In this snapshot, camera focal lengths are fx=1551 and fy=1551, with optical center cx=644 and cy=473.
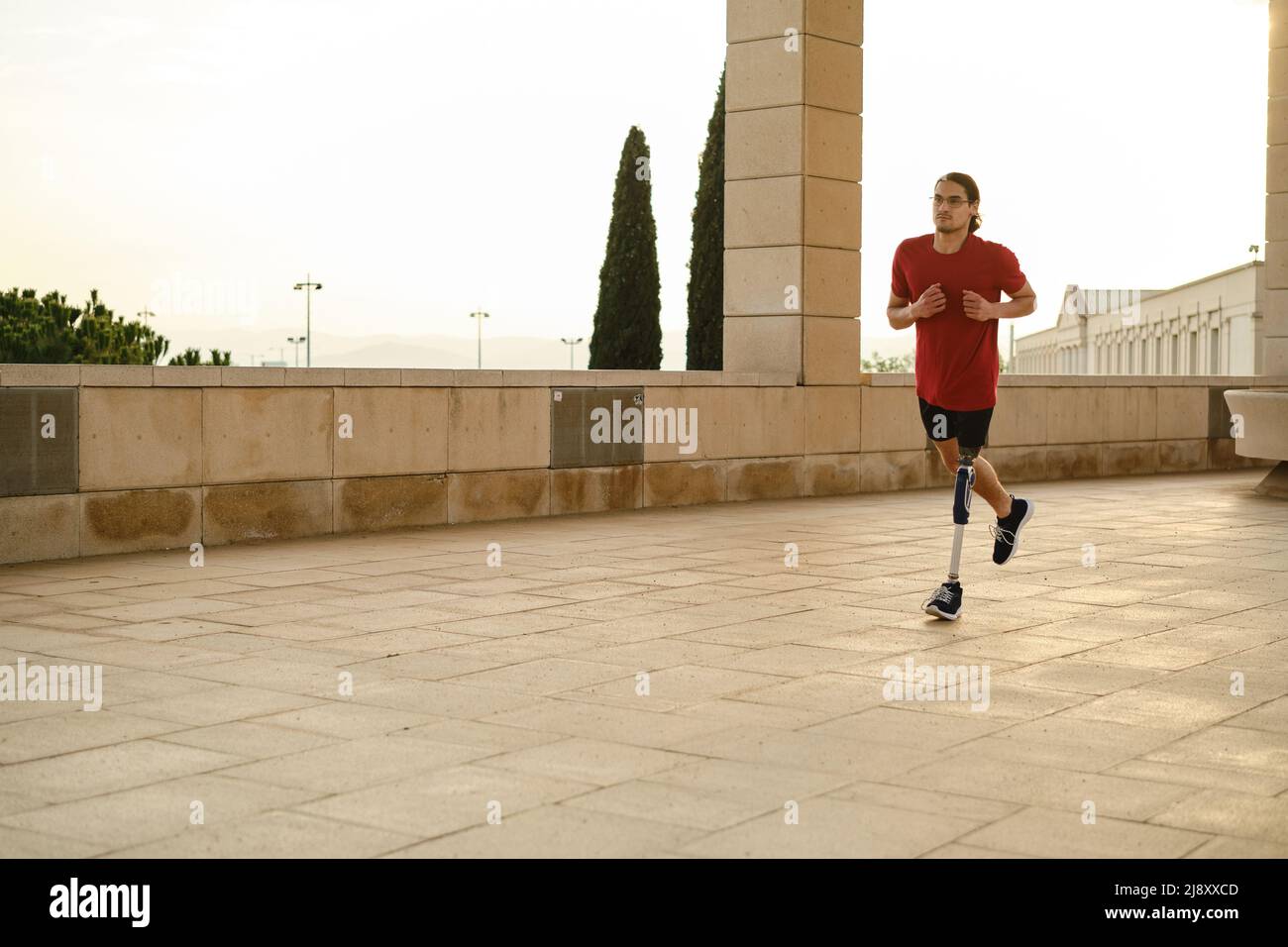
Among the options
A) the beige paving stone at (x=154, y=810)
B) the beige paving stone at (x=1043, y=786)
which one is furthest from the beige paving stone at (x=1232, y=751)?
the beige paving stone at (x=154, y=810)

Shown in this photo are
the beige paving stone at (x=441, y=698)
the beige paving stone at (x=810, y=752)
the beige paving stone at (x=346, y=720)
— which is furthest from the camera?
the beige paving stone at (x=441, y=698)

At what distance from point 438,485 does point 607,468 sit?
5.63ft

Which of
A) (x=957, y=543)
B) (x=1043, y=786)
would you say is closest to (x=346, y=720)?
(x=1043, y=786)

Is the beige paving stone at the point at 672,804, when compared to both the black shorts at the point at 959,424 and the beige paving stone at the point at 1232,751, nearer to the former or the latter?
the beige paving stone at the point at 1232,751

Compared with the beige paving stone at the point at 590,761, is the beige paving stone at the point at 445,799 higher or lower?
lower

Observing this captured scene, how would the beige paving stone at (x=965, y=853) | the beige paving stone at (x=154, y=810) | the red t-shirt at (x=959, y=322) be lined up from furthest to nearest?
1. the red t-shirt at (x=959, y=322)
2. the beige paving stone at (x=154, y=810)
3. the beige paving stone at (x=965, y=853)

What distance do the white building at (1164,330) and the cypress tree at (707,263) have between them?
53.6 feet

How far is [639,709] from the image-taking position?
16.6ft

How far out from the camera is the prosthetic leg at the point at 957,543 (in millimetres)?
6953

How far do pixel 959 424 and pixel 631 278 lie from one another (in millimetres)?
26400

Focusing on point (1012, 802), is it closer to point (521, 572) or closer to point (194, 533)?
point (521, 572)

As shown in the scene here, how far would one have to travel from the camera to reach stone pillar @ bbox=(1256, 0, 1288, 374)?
1938 centimetres

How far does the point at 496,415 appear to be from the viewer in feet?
38.1

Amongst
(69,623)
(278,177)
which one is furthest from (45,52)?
(69,623)
